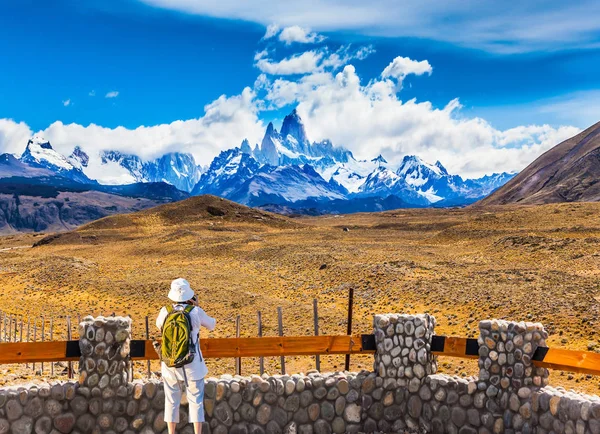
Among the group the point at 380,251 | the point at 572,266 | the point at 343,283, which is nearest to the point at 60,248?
the point at 380,251

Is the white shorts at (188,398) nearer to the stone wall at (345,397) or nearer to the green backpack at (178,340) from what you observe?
the green backpack at (178,340)

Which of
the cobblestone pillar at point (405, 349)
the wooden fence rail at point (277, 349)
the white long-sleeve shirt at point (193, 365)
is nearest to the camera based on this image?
the white long-sleeve shirt at point (193, 365)

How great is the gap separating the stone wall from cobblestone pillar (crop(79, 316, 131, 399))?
0.7 inches

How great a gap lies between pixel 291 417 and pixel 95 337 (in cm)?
385

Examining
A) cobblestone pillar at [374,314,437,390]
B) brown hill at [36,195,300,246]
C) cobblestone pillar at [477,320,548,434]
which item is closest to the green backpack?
cobblestone pillar at [374,314,437,390]

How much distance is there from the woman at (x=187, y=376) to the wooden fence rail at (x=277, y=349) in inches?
45.6

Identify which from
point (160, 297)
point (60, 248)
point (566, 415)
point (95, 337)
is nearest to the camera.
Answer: point (566, 415)

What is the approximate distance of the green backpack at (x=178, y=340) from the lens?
805 cm

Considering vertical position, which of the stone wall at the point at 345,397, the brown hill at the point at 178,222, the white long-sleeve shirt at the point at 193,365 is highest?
the brown hill at the point at 178,222

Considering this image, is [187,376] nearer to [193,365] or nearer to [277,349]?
[193,365]

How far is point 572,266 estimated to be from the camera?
1298 inches

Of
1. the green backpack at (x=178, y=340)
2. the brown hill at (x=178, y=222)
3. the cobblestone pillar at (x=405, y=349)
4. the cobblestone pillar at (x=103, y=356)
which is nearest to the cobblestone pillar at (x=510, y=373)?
the cobblestone pillar at (x=405, y=349)

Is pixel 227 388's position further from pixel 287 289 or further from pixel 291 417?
pixel 287 289

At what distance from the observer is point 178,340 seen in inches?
317
